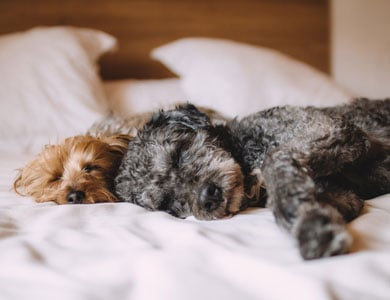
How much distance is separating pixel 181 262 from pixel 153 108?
188 cm

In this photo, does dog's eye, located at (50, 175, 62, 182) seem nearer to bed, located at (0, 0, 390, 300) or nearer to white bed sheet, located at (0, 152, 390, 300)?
bed, located at (0, 0, 390, 300)

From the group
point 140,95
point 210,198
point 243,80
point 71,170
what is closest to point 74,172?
point 71,170

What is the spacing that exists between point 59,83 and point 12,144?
0.44 metres

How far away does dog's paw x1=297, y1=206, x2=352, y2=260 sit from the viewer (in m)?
0.93

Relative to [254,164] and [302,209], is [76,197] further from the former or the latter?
[302,209]

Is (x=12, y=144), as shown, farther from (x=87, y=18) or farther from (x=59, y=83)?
(x=87, y=18)

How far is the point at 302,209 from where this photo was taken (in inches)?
41.3

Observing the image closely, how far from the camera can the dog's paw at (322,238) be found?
932 mm

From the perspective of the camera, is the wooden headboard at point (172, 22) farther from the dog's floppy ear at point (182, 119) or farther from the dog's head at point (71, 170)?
the dog's floppy ear at point (182, 119)

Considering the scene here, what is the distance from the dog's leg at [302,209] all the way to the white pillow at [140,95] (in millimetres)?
1542

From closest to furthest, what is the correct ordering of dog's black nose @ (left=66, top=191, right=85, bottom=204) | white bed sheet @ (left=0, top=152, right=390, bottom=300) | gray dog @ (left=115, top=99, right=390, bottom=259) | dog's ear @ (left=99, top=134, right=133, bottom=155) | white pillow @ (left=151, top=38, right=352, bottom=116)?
white bed sheet @ (left=0, top=152, right=390, bottom=300)
gray dog @ (left=115, top=99, right=390, bottom=259)
dog's black nose @ (left=66, top=191, right=85, bottom=204)
dog's ear @ (left=99, top=134, right=133, bottom=155)
white pillow @ (left=151, top=38, right=352, bottom=116)

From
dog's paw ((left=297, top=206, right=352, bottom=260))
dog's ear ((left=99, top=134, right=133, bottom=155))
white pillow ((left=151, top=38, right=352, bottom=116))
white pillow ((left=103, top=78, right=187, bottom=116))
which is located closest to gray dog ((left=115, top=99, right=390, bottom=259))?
dog's paw ((left=297, top=206, right=352, bottom=260))

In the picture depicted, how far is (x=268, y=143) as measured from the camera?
157 cm

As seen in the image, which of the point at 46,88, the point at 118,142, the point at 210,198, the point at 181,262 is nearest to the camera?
the point at 181,262
